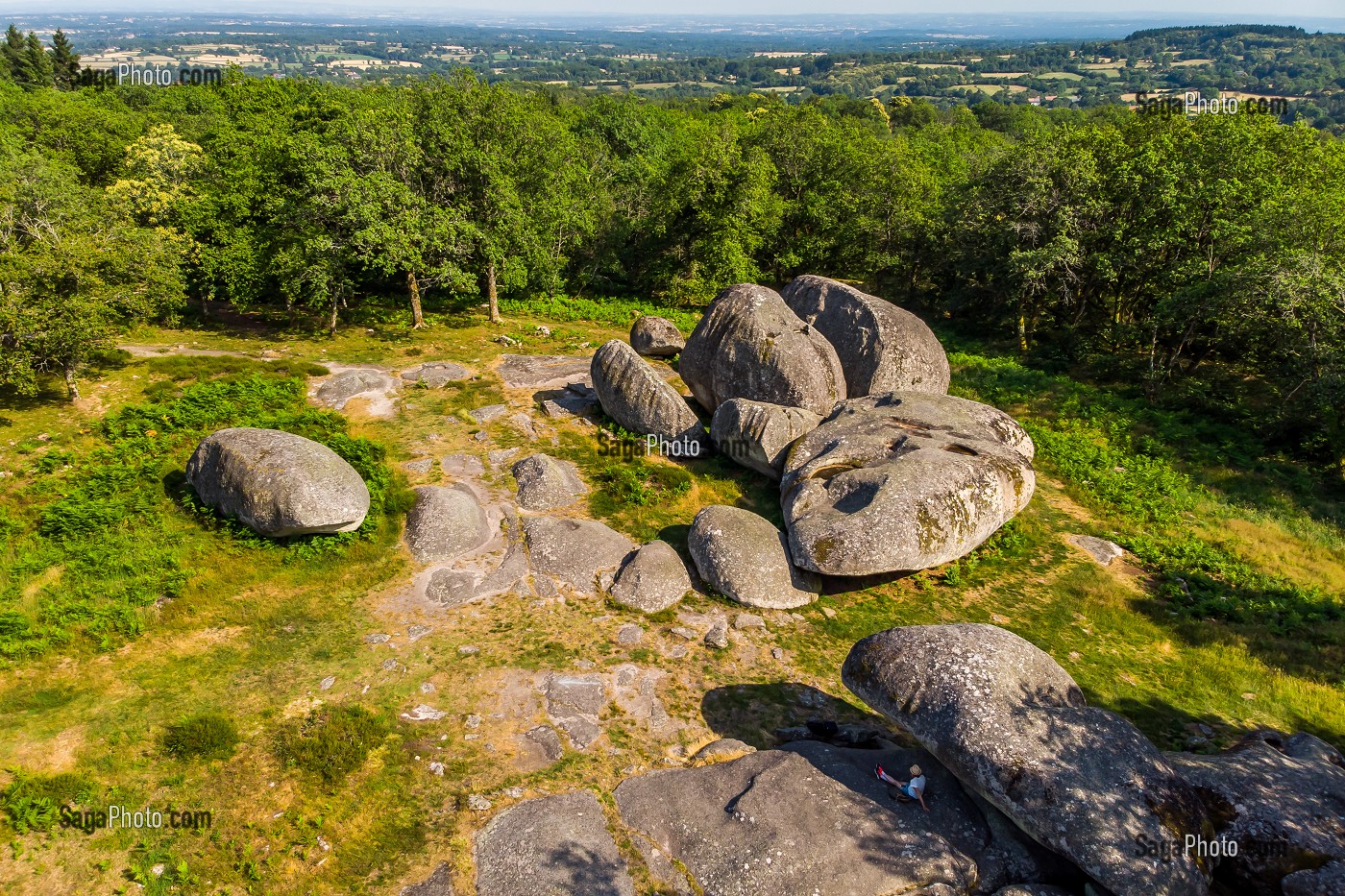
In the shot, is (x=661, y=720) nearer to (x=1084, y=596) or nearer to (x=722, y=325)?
(x=1084, y=596)

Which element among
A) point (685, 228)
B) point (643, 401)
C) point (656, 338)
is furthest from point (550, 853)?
point (685, 228)

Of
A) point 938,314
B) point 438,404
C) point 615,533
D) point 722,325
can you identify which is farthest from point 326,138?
point 938,314

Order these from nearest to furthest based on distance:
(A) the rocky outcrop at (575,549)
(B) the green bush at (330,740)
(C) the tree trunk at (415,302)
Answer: (B) the green bush at (330,740) → (A) the rocky outcrop at (575,549) → (C) the tree trunk at (415,302)

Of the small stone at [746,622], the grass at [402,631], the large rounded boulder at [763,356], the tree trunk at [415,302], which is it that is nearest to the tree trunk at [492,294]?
the tree trunk at [415,302]

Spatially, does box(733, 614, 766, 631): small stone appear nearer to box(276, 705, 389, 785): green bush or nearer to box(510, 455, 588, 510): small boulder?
box(510, 455, 588, 510): small boulder

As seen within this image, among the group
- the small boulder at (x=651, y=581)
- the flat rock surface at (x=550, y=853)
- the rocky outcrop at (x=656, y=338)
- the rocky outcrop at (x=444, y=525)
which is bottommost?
the flat rock surface at (x=550, y=853)

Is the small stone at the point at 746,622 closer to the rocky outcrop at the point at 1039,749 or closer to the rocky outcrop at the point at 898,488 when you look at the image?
the rocky outcrop at the point at 898,488

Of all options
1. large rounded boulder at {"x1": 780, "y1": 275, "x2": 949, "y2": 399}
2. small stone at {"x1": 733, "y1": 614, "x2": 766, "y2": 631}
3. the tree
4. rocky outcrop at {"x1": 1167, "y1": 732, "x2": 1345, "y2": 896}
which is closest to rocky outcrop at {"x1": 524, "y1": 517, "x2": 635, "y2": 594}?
small stone at {"x1": 733, "y1": 614, "x2": 766, "y2": 631}

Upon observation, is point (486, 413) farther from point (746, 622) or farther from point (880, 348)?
point (880, 348)
